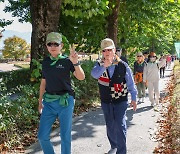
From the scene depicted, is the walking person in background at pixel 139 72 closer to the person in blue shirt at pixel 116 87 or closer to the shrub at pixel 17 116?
the shrub at pixel 17 116

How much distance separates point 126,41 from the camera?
23375mm

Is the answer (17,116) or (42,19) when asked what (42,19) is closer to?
(42,19)

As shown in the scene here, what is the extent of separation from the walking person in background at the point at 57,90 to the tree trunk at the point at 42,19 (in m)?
3.53

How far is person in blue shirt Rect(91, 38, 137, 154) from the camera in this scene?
4465 mm

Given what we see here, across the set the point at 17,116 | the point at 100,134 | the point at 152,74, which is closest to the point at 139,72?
the point at 152,74

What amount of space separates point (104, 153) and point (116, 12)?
999 cm

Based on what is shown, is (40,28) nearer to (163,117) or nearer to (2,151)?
(2,151)

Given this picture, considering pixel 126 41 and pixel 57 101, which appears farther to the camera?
pixel 126 41

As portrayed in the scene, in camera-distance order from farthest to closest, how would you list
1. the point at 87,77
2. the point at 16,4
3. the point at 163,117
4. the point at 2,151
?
1. the point at 16,4
2. the point at 87,77
3. the point at 163,117
4. the point at 2,151

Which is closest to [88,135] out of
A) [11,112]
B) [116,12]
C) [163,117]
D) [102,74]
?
[11,112]

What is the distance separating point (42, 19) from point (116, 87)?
3.79 m

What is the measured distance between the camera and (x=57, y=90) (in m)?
4.15

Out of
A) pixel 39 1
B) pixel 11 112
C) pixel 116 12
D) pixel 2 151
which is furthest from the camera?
A: pixel 116 12

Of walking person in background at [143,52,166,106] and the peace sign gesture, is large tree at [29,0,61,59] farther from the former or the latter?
the peace sign gesture
